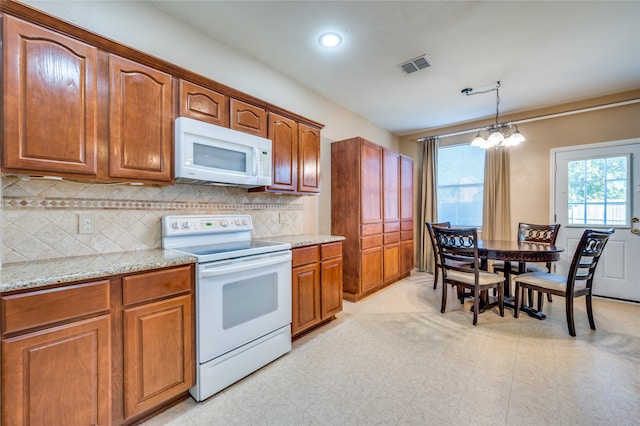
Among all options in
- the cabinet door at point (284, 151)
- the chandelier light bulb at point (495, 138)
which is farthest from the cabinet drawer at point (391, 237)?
the cabinet door at point (284, 151)

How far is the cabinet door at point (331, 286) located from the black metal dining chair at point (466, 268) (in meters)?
1.19

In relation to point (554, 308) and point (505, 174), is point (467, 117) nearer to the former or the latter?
point (505, 174)

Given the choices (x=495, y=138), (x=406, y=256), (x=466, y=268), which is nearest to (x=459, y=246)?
(x=466, y=268)

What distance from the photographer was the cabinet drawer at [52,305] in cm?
107

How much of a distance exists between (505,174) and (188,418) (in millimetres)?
4865

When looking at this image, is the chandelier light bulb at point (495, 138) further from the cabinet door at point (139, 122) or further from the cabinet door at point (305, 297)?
the cabinet door at point (139, 122)

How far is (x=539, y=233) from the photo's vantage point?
3.55 m

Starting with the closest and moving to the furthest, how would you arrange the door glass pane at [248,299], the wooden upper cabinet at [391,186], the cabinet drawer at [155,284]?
1. the cabinet drawer at [155,284]
2. the door glass pane at [248,299]
3. the wooden upper cabinet at [391,186]

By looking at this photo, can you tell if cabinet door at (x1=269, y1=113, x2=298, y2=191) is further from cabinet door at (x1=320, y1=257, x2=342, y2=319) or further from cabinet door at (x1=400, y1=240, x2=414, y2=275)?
cabinet door at (x1=400, y1=240, x2=414, y2=275)

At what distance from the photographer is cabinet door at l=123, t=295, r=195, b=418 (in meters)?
1.39

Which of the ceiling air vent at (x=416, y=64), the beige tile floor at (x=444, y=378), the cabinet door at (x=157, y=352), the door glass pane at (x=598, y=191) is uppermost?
the ceiling air vent at (x=416, y=64)

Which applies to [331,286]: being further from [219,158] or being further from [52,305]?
[52,305]

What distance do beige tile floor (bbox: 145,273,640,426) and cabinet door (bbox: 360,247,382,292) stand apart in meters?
0.76

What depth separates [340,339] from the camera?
244cm
